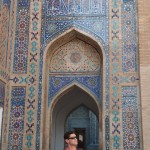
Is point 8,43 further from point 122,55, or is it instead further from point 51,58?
point 122,55

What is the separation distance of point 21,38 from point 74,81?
1.55 metres

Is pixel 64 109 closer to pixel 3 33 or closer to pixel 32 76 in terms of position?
pixel 32 76

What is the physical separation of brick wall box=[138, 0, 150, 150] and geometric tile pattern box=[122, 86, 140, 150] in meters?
0.16

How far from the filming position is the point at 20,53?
7840mm

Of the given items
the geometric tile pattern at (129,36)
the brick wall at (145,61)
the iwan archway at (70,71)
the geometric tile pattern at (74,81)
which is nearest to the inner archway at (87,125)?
the iwan archway at (70,71)

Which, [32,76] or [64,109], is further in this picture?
[64,109]

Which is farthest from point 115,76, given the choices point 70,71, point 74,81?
point 70,71

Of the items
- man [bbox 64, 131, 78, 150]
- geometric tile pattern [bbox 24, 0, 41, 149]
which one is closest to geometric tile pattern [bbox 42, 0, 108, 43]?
geometric tile pattern [bbox 24, 0, 41, 149]

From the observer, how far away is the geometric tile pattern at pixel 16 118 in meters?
7.32

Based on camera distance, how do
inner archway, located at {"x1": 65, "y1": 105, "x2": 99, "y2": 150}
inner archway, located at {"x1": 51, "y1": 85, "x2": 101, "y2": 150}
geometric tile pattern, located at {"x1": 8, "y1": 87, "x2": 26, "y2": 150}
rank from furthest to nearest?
inner archway, located at {"x1": 65, "y1": 105, "x2": 99, "y2": 150}, inner archway, located at {"x1": 51, "y1": 85, "x2": 101, "y2": 150}, geometric tile pattern, located at {"x1": 8, "y1": 87, "x2": 26, "y2": 150}

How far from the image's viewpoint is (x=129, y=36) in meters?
7.76

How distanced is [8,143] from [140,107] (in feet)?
A: 9.40

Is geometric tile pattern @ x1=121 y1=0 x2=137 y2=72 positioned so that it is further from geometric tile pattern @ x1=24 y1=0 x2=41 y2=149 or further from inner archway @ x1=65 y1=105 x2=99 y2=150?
inner archway @ x1=65 y1=105 x2=99 y2=150

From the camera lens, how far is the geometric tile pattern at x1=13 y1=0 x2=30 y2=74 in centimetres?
777
